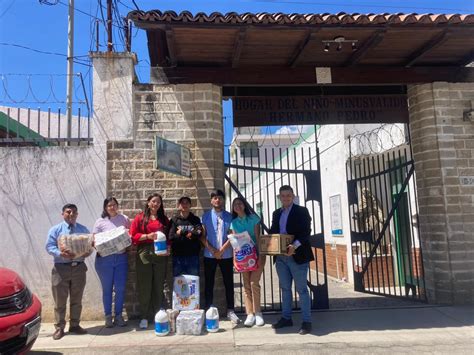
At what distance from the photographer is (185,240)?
5957 millimetres

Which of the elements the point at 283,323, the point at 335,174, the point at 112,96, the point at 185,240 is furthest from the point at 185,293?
the point at 335,174

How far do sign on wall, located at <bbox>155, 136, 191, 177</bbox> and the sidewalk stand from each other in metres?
2.15

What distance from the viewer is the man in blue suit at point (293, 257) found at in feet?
18.8

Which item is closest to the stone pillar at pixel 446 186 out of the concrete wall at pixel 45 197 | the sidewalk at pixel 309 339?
the sidewalk at pixel 309 339

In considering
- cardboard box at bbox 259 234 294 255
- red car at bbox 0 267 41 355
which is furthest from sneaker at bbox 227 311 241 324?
red car at bbox 0 267 41 355

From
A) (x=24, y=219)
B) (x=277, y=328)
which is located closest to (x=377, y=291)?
(x=277, y=328)

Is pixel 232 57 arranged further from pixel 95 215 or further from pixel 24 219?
pixel 24 219

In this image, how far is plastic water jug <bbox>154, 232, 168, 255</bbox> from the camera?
227 inches

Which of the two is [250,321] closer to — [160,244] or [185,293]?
[185,293]

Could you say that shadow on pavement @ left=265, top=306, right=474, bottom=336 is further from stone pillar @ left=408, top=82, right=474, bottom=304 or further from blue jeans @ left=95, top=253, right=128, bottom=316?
blue jeans @ left=95, top=253, right=128, bottom=316

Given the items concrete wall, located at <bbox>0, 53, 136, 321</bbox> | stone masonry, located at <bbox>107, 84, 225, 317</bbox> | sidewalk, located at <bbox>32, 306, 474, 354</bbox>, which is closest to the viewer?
sidewalk, located at <bbox>32, 306, 474, 354</bbox>

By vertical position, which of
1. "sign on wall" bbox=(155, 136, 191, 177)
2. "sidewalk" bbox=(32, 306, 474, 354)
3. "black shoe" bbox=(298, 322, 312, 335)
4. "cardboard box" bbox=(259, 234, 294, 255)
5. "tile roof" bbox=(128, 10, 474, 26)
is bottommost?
"sidewalk" bbox=(32, 306, 474, 354)

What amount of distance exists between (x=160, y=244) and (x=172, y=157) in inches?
51.0

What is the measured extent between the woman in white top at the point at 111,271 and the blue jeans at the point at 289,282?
2.10 metres
